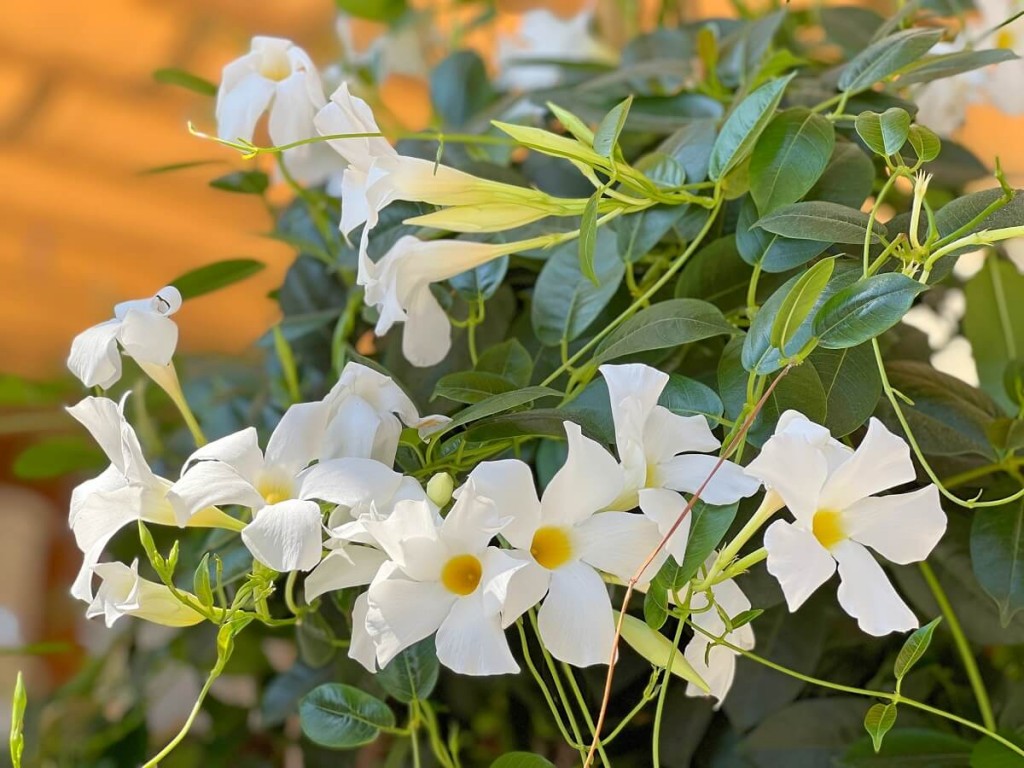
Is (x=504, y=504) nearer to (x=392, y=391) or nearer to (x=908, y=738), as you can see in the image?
(x=392, y=391)

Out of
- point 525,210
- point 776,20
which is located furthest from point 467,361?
point 776,20

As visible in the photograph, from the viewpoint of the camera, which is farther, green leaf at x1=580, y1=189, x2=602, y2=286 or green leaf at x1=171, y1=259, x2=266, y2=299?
green leaf at x1=171, y1=259, x2=266, y2=299

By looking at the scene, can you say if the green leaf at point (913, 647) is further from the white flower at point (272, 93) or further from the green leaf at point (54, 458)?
the green leaf at point (54, 458)

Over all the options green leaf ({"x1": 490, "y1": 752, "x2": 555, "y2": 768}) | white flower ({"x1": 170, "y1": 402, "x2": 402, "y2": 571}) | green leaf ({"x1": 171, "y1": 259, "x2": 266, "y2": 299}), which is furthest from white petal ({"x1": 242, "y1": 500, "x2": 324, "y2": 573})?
green leaf ({"x1": 171, "y1": 259, "x2": 266, "y2": 299})

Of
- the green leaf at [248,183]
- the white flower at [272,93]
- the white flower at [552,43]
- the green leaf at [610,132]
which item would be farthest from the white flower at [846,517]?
the white flower at [552,43]

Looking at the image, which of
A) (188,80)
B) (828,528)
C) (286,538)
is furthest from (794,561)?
(188,80)

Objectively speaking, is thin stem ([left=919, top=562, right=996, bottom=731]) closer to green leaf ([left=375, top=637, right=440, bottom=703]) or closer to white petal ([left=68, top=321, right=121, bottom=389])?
green leaf ([left=375, top=637, right=440, bottom=703])
